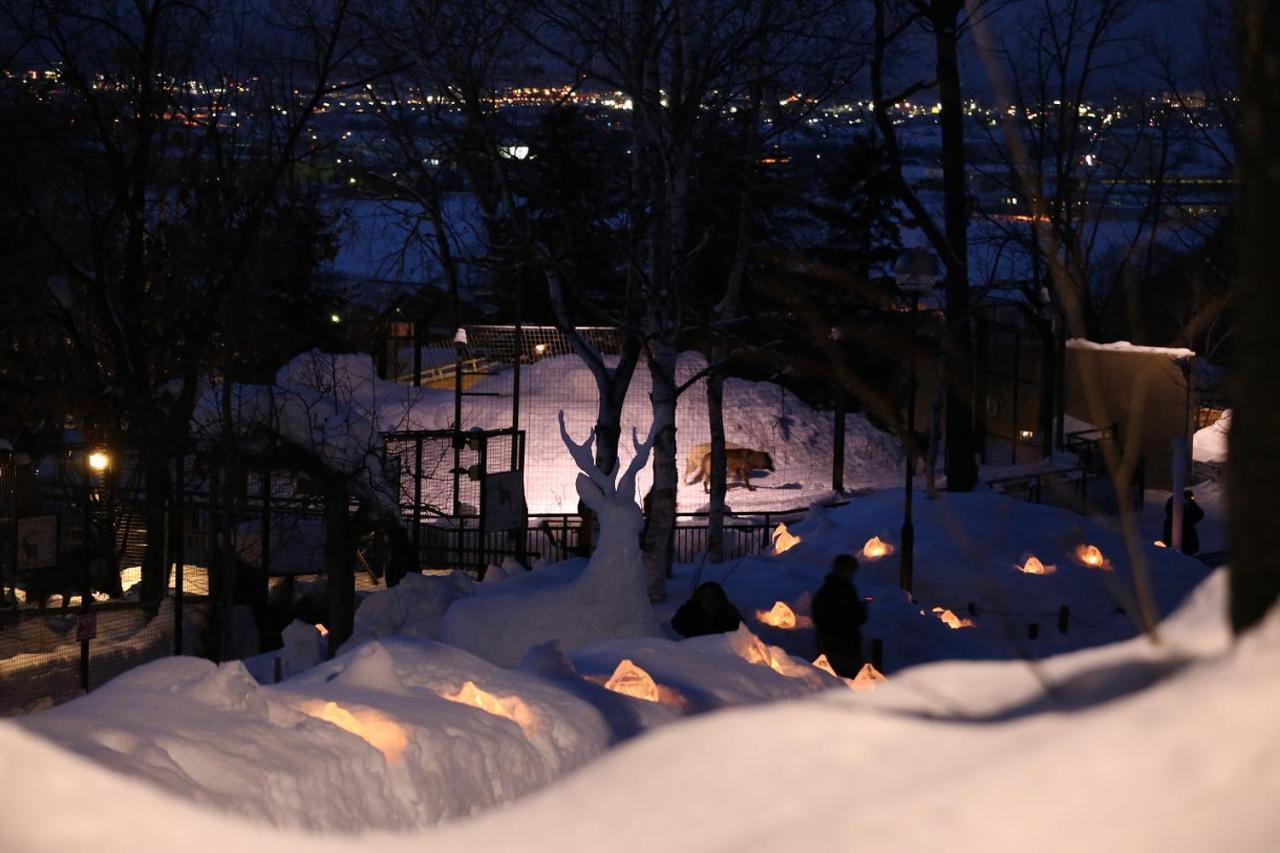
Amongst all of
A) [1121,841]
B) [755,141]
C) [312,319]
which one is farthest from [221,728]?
[312,319]

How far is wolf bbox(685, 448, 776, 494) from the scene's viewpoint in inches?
1222

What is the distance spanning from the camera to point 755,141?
17516 millimetres

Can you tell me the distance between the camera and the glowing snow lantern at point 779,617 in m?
14.4

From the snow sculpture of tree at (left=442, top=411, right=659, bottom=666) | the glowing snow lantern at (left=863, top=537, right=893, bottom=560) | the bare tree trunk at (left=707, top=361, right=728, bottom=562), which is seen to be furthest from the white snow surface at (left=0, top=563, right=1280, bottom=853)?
the bare tree trunk at (left=707, top=361, right=728, bottom=562)

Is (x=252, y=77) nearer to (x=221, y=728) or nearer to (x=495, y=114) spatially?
(x=495, y=114)

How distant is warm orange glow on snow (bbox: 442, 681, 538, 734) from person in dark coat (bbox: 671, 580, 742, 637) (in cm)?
642

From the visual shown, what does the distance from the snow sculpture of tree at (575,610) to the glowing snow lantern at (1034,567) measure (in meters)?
7.10

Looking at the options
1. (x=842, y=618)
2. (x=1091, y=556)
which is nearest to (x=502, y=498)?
(x=842, y=618)

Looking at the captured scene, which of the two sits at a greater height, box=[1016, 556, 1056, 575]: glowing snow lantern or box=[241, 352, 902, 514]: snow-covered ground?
box=[241, 352, 902, 514]: snow-covered ground

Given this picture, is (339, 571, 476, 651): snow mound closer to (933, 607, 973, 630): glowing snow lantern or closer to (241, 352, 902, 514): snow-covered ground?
(933, 607, 973, 630): glowing snow lantern

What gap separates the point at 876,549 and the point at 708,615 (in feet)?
19.4

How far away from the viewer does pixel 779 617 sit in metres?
14.5

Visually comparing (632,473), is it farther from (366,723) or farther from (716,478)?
(716,478)

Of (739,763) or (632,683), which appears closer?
(739,763)
